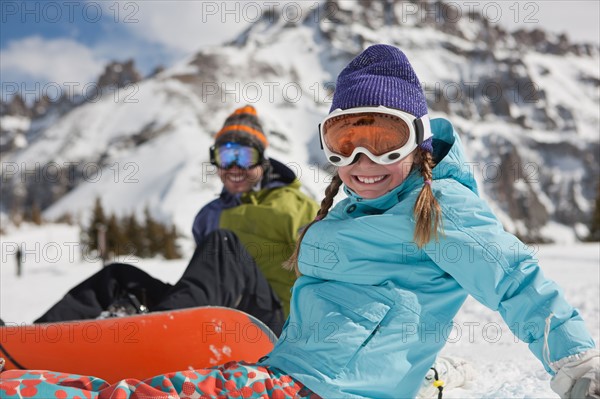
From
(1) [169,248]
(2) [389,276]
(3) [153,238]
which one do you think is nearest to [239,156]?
(2) [389,276]

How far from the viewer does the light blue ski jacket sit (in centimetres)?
148

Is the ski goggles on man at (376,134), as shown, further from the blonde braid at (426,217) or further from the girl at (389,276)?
the blonde braid at (426,217)

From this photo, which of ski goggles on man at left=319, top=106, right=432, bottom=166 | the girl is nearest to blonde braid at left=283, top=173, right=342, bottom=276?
the girl

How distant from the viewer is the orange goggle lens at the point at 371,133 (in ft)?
5.94

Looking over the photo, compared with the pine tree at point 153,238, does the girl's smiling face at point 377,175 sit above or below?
above

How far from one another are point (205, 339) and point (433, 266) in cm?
111

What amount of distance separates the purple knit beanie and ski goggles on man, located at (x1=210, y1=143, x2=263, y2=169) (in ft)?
5.51

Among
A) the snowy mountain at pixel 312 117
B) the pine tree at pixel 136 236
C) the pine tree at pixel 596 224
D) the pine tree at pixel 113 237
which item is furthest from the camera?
the snowy mountain at pixel 312 117

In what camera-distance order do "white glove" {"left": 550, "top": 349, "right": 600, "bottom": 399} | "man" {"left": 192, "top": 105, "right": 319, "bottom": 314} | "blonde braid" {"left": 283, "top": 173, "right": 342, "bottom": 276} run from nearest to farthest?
"white glove" {"left": 550, "top": 349, "right": 600, "bottom": 399} → "blonde braid" {"left": 283, "top": 173, "right": 342, "bottom": 276} → "man" {"left": 192, "top": 105, "right": 319, "bottom": 314}

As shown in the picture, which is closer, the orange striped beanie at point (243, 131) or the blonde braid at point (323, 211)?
the blonde braid at point (323, 211)

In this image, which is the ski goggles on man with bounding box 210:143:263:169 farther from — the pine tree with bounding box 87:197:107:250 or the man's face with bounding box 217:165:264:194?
the pine tree with bounding box 87:197:107:250

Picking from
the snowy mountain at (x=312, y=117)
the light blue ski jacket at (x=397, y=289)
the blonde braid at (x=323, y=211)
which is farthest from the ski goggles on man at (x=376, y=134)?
the snowy mountain at (x=312, y=117)

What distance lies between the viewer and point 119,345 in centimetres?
218

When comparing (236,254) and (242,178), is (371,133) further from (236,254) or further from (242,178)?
(242,178)
